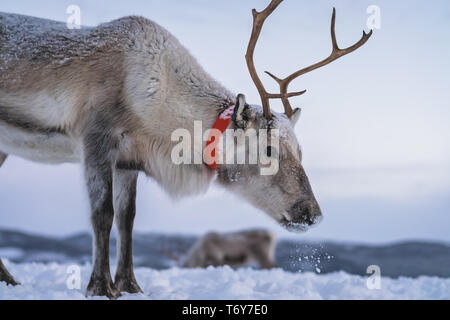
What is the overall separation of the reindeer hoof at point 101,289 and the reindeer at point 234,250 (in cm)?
708

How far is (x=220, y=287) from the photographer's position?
3.79 metres

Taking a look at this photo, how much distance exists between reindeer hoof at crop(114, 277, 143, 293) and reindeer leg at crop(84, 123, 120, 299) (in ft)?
0.92

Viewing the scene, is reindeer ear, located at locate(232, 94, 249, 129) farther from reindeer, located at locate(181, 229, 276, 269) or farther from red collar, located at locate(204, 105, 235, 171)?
reindeer, located at locate(181, 229, 276, 269)

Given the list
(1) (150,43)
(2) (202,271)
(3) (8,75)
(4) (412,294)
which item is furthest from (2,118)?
(4) (412,294)

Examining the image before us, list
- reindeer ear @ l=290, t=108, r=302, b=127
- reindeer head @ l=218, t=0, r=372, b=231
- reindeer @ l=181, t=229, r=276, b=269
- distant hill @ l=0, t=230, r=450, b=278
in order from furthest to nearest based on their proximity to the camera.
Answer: distant hill @ l=0, t=230, r=450, b=278 < reindeer @ l=181, t=229, r=276, b=269 < reindeer ear @ l=290, t=108, r=302, b=127 < reindeer head @ l=218, t=0, r=372, b=231

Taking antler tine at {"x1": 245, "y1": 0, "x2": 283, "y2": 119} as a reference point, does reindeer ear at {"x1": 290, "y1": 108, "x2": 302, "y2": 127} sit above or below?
below

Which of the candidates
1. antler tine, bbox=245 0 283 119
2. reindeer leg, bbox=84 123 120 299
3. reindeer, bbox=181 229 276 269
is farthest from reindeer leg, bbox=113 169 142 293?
reindeer, bbox=181 229 276 269

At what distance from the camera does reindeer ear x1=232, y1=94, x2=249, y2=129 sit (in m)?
3.33

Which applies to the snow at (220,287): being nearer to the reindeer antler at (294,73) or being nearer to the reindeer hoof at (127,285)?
the reindeer hoof at (127,285)

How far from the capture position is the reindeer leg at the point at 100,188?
3336 mm

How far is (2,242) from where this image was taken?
13609 mm

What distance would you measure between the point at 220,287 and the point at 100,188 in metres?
1.18

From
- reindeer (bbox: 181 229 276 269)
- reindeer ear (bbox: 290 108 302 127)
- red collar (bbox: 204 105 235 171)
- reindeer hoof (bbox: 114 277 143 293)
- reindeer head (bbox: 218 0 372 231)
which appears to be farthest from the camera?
reindeer (bbox: 181 229 276 269)

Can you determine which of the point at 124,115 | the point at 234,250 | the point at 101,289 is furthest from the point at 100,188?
the point at 234,250
